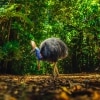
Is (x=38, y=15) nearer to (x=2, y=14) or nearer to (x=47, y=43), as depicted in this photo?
(x=2, y=14)

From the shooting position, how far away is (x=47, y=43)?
8.09m

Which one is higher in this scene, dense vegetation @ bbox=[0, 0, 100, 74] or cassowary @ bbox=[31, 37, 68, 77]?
dense vegetation @ bbox=[0, 0, 100, 74]

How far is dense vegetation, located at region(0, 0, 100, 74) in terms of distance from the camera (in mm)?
12531

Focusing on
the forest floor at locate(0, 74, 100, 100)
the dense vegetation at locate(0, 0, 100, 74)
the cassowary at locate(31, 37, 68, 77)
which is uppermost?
the dense vegetation at locate(0, 0, 100, 74)

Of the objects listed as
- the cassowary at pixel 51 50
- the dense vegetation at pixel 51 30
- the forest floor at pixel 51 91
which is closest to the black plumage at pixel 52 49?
the cassowary at pixel 51 50

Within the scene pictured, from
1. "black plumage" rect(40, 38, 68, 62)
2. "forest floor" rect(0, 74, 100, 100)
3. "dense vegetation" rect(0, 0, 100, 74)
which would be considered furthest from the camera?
"dense vegetation" rect(0, 0, 100, 74)

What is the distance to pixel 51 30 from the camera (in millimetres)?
15383

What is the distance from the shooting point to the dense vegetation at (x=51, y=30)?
12.5 meters

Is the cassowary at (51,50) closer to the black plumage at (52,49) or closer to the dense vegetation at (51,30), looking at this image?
the black plumage at (52,49)

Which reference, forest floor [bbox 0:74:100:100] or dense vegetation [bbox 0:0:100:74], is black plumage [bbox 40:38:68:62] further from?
dense vegetation [bbox 0:0:100:74]

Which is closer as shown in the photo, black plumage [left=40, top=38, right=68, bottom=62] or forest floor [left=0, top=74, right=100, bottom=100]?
forest floor [left=0, top=74, right=100, bottom=100]

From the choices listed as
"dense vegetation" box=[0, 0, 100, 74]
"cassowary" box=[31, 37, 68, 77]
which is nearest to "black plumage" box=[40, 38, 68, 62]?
"cassowary" box=[31, 37, 68, 77]

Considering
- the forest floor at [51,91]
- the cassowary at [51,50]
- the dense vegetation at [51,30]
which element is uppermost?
the dense vegetation at [51,30]

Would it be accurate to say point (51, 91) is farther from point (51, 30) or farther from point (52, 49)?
point (51, 30)
